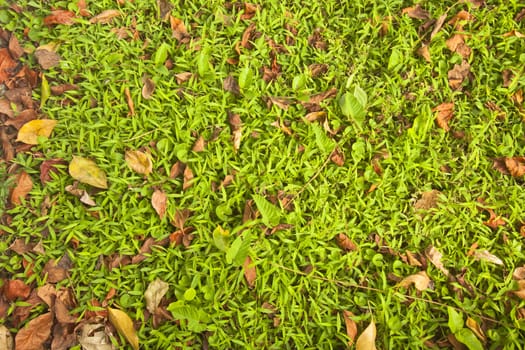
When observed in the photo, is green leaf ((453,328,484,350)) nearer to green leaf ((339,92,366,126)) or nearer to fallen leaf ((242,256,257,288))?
fallen leaf ((242,256,257,288))

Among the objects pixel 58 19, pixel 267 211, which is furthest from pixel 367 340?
pixel 58 19

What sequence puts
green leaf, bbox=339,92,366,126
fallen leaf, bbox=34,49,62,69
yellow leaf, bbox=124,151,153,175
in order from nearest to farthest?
1. yellow leaf, bbox=124,151,153,175
2. green leaf, bbox=339,92,366,126
3. fallen leaf, bbox=34,49,62,69

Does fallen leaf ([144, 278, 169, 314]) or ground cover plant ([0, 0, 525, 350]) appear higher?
ground cover plant ([0, 0, 525, 350])

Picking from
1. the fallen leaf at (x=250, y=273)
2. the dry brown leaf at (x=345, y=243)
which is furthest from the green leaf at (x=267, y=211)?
the dry brown leaf at (x=345, y=243)

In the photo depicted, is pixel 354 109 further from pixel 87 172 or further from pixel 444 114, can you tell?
pixel 87 172

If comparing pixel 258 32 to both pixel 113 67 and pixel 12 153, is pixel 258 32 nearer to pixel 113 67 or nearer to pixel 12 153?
pixel 113 67

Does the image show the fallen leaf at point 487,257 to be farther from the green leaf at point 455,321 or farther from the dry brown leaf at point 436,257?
the green leaf at point 455,321

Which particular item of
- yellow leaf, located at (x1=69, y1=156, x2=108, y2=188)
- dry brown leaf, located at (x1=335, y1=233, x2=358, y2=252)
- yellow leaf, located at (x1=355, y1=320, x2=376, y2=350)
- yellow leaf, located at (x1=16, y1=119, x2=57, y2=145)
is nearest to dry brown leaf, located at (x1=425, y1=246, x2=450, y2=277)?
dry brown leaf, located at (x1=335, y1=233, x2=358, y2=252)
